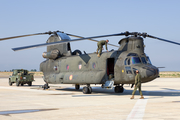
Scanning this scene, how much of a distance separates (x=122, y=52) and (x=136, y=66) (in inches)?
68.8

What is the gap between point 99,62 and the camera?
1897cm

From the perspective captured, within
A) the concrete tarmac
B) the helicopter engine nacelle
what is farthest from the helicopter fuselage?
the concrete tarmac

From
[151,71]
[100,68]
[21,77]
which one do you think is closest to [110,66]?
[100,68]

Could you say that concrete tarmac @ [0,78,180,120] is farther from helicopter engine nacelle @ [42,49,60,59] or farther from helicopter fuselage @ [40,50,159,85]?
helicopter engine nacelle @ [42,49,60,59]

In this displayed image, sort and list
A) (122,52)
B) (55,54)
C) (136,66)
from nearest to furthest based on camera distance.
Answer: (136,66)
(122,52)
(55,54)

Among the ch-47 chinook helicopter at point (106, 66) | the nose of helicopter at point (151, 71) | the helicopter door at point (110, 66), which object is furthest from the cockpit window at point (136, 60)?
the helicopter door at point (110, 66)

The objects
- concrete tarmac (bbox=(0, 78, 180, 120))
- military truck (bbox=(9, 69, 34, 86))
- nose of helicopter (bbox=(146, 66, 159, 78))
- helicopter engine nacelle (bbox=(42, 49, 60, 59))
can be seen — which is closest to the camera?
concrete tarmac (bbox=(0, 78, 180, 120))

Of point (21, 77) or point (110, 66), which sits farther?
point (21, 77)

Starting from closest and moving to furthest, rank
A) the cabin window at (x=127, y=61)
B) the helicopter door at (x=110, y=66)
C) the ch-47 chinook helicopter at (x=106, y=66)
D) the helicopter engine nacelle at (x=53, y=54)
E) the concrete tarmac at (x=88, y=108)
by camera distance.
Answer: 1. the concrete tarmac at (x=88, y=108)
2. the ch-47 chinook helicopter at (x=106, y=66)
3. the cabin window at (x=127, y=61)
4. the helicopter door at (x=110, y=66)
5. the helicopter engine nacelle at (x=53, y=54)

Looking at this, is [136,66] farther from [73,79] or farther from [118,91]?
[73,79]

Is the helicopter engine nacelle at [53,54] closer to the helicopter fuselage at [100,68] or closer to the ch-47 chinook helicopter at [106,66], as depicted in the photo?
the ch-47 chinook helicopter at [106,66]

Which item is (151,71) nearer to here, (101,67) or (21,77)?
(101,67)

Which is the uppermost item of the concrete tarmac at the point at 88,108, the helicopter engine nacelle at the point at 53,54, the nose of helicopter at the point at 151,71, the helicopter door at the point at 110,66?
the helicopter engine nacelle at the point at 53,54

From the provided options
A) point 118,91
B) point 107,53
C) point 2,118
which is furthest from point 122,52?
point 2,118
